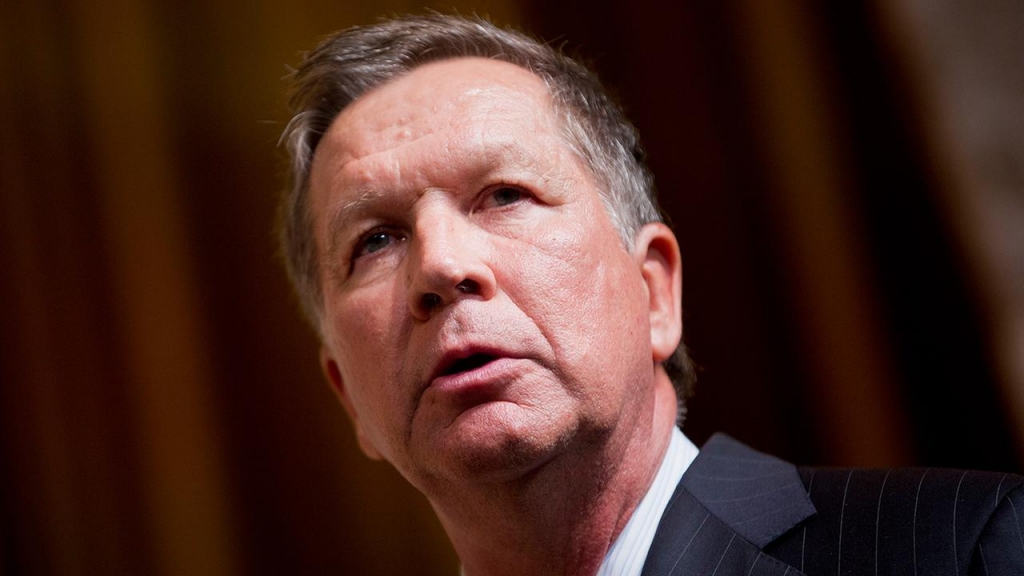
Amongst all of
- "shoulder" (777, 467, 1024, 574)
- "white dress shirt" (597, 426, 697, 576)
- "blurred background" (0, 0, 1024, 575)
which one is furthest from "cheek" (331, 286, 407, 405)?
"blurred background" (0, 0, 1024, 575)

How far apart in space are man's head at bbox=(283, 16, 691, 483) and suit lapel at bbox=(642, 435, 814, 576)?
0.18 meters

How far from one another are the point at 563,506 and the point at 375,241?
53cm

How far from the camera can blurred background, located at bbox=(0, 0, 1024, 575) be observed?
245 cm

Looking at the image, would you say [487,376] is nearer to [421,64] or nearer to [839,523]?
[839,523]

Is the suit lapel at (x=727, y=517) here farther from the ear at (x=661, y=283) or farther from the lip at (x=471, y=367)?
the lip at (x=471, y=367)

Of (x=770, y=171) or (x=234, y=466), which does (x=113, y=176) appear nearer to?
(x=234, y=466)

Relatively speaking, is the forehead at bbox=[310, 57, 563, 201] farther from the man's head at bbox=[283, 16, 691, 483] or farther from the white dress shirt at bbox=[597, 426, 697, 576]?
the white dress shirt at bbox=[597, 426, 697, 576]

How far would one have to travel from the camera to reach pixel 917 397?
2498 millimetres

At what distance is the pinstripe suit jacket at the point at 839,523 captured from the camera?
1.17 m

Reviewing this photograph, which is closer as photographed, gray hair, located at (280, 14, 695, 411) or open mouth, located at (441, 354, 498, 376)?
open mouth, located at (441, 354, 498, 376)

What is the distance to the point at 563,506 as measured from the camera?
4.73 feet

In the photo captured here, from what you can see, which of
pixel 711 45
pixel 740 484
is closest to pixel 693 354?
pixel 711 45

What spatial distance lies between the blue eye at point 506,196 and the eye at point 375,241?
0.18 m

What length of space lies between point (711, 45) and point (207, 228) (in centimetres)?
162
